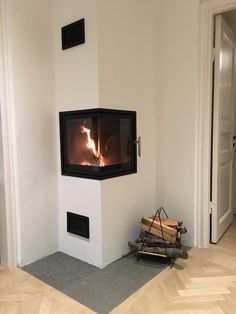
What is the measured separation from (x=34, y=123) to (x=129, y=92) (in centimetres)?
83

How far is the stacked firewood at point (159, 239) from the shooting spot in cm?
212

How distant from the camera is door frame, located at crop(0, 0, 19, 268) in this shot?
2020mm

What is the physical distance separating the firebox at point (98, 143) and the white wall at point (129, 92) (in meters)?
0.08

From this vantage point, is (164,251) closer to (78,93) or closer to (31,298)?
(31,298)

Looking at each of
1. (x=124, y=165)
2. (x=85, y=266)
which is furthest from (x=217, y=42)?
(x=85, y=266)

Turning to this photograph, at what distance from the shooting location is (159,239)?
7.21 feet

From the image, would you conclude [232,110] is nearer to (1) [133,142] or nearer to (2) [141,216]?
(1) [133,142]

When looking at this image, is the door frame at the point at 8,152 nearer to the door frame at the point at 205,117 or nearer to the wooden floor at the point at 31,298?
the wooden floor at the point at 31,298

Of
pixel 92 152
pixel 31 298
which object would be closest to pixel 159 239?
pixel 92 152

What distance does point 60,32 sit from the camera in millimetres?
2236

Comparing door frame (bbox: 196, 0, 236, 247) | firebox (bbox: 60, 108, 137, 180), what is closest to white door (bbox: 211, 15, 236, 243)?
door frame (bbox: 196, 0, 236, 247)

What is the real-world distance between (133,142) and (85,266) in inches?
43.2

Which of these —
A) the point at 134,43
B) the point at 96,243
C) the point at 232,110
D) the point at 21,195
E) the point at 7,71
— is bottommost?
the point at 96,243

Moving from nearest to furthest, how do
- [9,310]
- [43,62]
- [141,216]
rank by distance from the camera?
1. [9,310]
2. [43,62]
3. [141,216]
